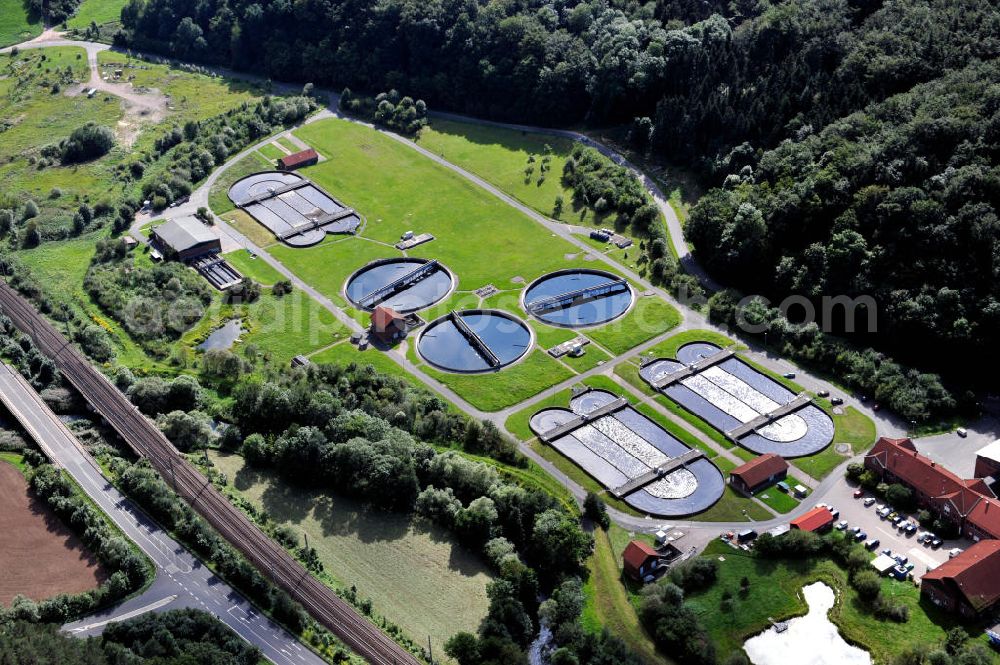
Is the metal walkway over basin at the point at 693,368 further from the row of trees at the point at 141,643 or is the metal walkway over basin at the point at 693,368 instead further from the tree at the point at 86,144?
the tree at the point at 86,144

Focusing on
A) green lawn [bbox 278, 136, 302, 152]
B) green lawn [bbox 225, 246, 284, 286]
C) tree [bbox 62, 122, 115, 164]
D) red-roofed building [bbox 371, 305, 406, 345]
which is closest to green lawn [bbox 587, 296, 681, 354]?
red-roofed building [bbox 371, 305, 406, 345]

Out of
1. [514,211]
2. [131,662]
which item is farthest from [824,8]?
[131,662]

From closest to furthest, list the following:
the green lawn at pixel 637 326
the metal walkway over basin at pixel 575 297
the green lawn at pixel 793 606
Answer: the green lawn at pixel 793 606, the green lawn at pixel 637 326, the metal walkway over basin at pixel 575 297

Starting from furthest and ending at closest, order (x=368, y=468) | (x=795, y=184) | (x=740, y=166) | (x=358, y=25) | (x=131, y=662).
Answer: (x=358, y=25), (x=740, y=166), (x=795, y=184), (x=368, y=468), (x=131, y=662)

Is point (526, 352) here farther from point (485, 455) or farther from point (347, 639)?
point (347, 639)

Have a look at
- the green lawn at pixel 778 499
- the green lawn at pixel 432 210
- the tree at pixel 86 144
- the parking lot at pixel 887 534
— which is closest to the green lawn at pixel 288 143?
the green lawn at pixel 432 210

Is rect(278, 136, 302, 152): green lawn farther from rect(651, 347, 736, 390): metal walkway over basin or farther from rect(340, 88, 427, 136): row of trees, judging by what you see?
rect(651, 347, 736, 390): metal walkway over basin

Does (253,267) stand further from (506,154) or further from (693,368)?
(693,368)
